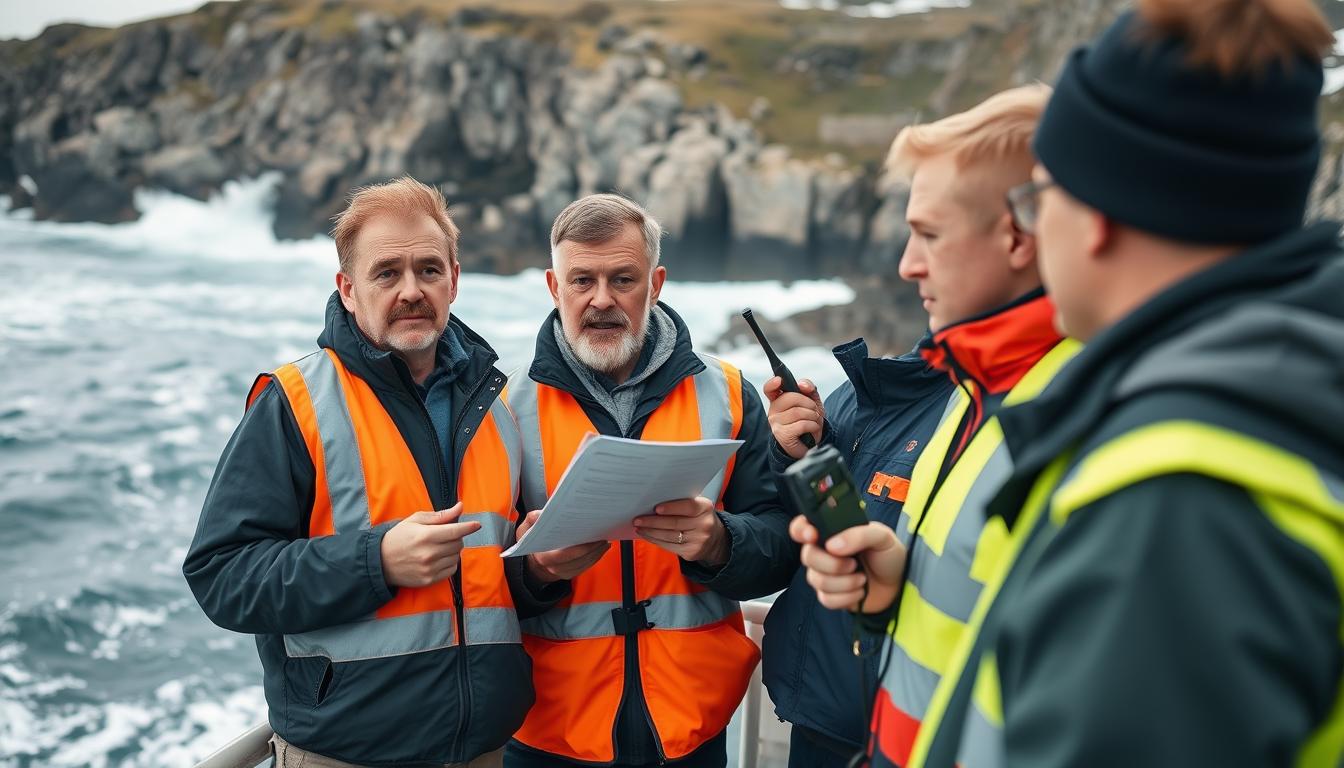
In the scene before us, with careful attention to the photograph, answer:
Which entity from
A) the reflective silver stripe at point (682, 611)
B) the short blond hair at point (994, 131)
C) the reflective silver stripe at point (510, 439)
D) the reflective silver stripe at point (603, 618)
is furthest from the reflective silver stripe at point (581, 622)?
the short blond hair at point (994, 131)

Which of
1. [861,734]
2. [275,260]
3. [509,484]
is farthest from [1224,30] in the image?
[275,260]

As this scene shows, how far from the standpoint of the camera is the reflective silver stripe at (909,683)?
177cm

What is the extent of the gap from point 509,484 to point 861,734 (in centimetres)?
A: 113

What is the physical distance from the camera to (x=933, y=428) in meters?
2.54

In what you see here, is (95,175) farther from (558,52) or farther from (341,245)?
(341,245)

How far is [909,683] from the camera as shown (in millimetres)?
1812

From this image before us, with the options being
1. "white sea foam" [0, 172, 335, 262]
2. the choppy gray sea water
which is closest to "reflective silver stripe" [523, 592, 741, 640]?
the choppy gray sea water

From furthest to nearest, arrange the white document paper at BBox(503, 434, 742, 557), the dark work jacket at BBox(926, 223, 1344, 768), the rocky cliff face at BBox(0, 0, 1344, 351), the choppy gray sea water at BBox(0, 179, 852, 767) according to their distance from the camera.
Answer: the rocky cliff face at BBox(0, 0, 1344, 351) → the choppy gray sea water at BBox(0, 179, 852, 767) → the white document paper at BBox(503, 434, 742, 557) → the dark work jacket at BBox(926, 223, 1344, 768)

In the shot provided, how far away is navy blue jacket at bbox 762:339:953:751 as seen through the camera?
254 centimetres

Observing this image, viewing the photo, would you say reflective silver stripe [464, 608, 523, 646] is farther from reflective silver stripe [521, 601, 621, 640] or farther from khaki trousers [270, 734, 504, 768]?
khaki trousers [270, 734, 504, 768]

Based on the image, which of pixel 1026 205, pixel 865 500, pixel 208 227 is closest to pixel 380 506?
pixel 865 500

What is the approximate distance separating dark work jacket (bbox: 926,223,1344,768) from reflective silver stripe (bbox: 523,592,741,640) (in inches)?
72.8

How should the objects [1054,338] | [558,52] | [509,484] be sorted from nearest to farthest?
[1054,338]
[509,484]
[558,52]

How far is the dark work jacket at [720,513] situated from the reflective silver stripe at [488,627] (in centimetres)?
25
